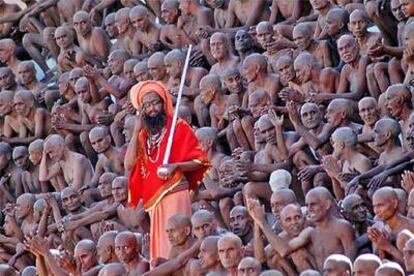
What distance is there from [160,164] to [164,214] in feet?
1.59

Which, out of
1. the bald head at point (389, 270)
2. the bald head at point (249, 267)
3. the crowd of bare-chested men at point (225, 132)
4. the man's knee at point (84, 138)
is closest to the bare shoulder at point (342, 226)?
the crowd of bare-chested men at point (225, 132)

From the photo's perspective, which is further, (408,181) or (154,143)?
(154,143)

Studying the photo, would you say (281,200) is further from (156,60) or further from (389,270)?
(156,60)

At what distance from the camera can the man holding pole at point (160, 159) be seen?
55.5ft

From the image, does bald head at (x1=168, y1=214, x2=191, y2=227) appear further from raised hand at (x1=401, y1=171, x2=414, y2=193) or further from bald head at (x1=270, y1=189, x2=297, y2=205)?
raised hand at (x1=401, y1=171, x2=414, y2=193)

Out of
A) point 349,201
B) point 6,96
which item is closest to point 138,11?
point 6,96

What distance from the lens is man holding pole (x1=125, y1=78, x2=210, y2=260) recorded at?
16922 millimetres

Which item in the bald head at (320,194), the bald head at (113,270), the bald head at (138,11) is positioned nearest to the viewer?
the bald head at (320,194)

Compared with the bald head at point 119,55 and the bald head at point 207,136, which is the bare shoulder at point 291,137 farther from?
the bald head at point 119,55

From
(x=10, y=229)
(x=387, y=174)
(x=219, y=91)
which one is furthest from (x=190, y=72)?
(x=387, y=174)

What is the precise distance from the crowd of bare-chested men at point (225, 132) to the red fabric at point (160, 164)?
0.28 metres

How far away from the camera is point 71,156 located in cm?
2064

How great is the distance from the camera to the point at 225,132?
19281 mm

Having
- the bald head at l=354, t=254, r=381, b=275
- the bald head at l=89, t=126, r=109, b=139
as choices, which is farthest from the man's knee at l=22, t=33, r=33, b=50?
the bald head at l=354, t=254, r=381, b=275
